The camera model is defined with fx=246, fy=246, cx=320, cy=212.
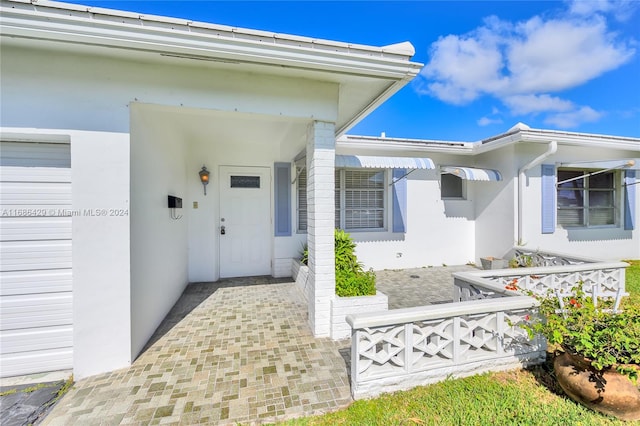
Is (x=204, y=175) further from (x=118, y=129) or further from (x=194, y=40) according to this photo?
(x=194, y=40)

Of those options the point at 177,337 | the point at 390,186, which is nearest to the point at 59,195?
the point at 177,337

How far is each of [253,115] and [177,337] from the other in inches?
Answer: 167

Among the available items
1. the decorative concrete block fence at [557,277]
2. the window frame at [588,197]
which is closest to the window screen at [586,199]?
the window frame at [588,197]

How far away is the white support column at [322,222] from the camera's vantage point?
4516mm

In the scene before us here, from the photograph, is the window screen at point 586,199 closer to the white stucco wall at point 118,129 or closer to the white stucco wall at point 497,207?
the white stucco wall at point 497,207

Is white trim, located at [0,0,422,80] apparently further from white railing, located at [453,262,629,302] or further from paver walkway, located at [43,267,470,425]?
paver walkway, located at [43,267,470,425]

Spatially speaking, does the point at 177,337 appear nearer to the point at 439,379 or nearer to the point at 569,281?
the point at 439,379

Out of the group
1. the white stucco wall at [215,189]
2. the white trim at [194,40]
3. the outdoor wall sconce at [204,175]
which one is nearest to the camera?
the white trim at [194,40]

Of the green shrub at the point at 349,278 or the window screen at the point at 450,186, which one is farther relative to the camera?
the window screen at the point at 450,186

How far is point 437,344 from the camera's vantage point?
3.37 metres

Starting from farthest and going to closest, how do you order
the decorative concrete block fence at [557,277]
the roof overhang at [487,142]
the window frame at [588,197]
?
the window frame at [588,197] → the roof overhang at [487,142] → the decorative concrete block fence at [557,277]

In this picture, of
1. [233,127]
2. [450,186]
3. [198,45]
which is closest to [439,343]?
[198,45]

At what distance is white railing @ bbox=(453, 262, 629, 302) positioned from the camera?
484cm

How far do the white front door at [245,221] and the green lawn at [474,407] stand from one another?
19.7 ft
